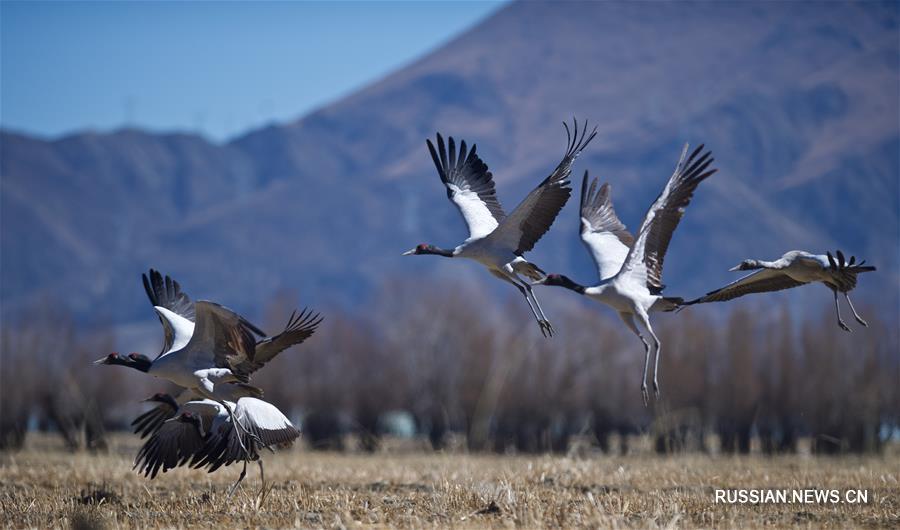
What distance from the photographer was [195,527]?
1122 centimetres

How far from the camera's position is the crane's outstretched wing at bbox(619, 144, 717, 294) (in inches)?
553

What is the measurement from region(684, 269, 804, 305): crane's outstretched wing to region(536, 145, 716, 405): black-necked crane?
0.53 m

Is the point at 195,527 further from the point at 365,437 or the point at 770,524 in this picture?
the point at 365,437

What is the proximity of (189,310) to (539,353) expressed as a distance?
2368 centimetres

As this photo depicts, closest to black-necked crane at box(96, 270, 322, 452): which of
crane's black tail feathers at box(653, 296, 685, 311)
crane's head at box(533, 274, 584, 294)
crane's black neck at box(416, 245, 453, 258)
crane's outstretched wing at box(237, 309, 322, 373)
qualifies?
crane's outstretched wing at box(237, 309, 322, 373)

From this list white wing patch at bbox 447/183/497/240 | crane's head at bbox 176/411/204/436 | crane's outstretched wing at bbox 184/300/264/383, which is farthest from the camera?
white wing patch at bbox 447/183/497/240

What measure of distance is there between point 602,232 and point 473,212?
6.26 feet

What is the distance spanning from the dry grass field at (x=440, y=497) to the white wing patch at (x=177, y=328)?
1754mm

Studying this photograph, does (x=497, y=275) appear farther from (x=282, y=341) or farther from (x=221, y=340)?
(x=221, y=340)

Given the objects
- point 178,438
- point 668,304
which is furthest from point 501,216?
point 178,438

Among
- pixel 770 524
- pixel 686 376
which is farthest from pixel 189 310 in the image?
pixel 686 376

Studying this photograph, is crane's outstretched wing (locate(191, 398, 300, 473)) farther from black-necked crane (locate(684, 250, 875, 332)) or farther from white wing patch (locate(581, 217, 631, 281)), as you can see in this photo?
black-necked crane (locate(684, 250, 875, 332))

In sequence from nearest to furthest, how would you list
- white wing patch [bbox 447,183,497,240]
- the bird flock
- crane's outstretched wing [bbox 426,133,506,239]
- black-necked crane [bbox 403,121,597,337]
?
the bird flock
black-necked crane [bbox 403,121,597,337]
white wing patch [bbox 447,183,497,240]
crane's outstretched wing [bbox 426,133,506,239]

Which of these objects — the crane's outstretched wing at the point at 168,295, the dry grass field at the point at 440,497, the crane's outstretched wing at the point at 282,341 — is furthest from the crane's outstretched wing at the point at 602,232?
the crane's outstretched wing at the point at 168,295
